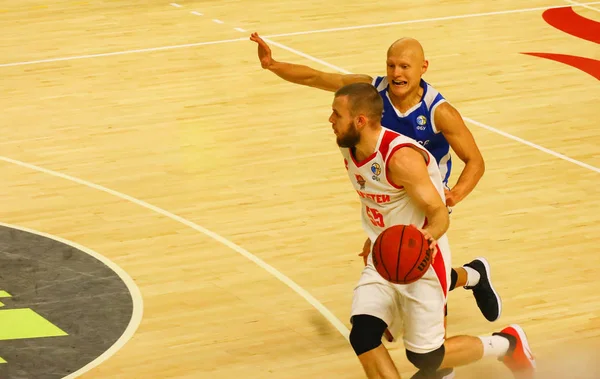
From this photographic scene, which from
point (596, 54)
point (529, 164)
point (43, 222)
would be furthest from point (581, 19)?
point (43, 222)

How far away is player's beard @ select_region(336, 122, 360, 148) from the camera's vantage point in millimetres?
6453

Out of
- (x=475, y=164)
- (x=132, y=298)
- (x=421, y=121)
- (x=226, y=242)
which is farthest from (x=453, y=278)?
(x=226, y=242)

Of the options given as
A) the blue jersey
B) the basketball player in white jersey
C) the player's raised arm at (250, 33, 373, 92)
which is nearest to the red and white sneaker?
the basketball player in white jersey

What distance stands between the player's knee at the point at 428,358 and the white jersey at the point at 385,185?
72 centimetres

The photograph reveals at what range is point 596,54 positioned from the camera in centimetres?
1576

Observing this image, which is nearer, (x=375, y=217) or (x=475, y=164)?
(x=375, y=217)

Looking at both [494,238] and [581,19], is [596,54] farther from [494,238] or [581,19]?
[494,238]

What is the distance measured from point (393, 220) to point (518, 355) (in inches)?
51.3

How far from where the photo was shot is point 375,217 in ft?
22.4

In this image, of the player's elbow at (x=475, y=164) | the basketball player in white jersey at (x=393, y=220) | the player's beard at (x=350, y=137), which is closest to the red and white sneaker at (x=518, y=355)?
the basketball player in white jersey at (x=393, y=220)

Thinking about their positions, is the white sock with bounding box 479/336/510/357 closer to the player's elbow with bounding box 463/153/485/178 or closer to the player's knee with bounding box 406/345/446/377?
the player's knee with bounding box 406/345/446/377

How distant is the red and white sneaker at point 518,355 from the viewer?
725 cm

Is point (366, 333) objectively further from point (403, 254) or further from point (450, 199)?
point (450, 199)

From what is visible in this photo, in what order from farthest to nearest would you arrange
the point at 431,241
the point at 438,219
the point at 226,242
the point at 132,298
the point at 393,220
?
the point at 226,242 → the point at 132,298 → the point at 393,220 → the point at 438,219 → the point at 431,241
